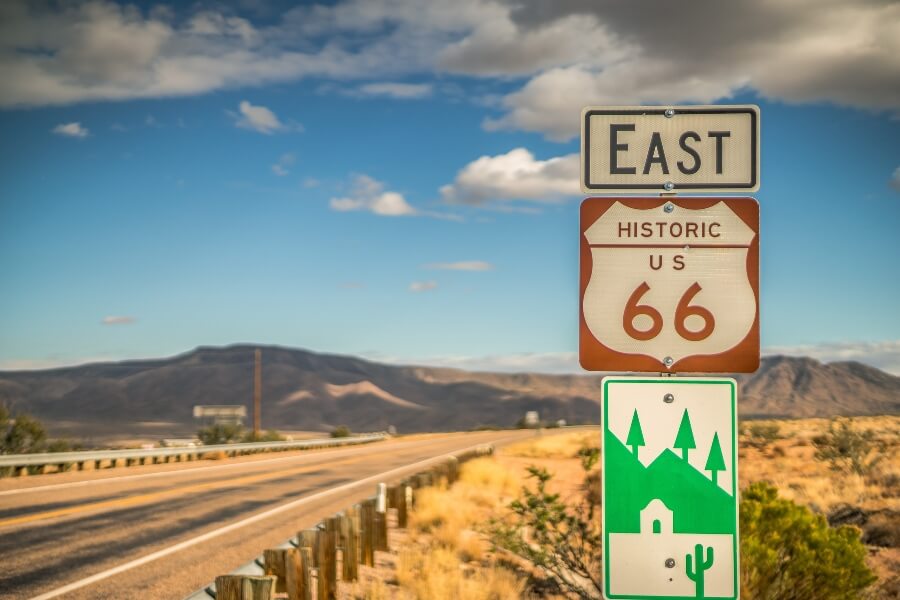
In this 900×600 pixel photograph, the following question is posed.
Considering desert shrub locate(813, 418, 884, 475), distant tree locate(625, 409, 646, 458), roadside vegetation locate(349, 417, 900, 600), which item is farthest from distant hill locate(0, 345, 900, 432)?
distant tree locate(625, 409, 646, 458)

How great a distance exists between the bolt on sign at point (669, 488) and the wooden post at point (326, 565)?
4465 mm

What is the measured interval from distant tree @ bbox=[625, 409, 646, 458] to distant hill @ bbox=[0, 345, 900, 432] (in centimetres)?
13047

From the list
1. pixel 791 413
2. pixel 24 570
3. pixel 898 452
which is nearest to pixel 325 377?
pixel 791 413

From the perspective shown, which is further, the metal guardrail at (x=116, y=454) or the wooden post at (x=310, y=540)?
the metal guardrail at (x=116, y=454)

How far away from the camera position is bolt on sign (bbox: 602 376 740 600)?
309cm

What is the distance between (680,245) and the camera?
329cm

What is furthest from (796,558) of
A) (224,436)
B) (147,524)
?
(224,436)

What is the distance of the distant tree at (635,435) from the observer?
317cm

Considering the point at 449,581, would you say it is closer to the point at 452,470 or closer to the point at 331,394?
the point at 452,470

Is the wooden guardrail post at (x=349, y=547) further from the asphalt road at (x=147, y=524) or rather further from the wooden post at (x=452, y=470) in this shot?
the wooden post at (x=452, y=470)

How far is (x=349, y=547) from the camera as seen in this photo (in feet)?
28.4

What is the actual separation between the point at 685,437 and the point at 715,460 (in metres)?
0.13

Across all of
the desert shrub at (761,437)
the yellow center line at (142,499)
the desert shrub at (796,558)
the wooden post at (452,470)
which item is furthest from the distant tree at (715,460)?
the desert shrub at (761,437)

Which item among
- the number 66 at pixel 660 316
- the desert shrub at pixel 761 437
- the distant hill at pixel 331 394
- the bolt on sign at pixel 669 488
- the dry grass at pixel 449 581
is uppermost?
the number 66 at pixel 660 316
